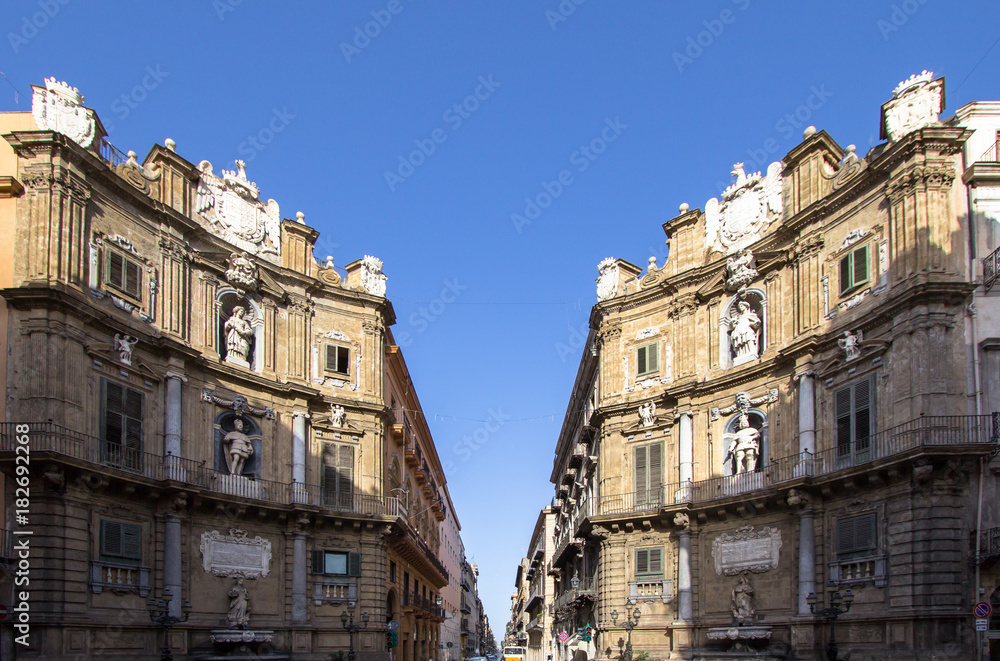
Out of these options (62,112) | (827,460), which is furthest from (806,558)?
(62,112)

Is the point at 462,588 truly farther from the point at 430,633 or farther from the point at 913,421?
the point at 913,421

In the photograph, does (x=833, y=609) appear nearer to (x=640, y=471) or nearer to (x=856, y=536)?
(x=856, y=536)

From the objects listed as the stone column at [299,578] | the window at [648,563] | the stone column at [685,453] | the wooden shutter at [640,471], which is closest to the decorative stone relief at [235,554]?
the stone column at [299,578]

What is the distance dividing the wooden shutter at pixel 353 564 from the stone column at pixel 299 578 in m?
2.09

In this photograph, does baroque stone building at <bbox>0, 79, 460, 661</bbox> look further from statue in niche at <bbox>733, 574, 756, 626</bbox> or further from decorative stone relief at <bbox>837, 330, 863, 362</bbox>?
decorative stone relief at <bbox>837, 330, 863, 362</bbox>

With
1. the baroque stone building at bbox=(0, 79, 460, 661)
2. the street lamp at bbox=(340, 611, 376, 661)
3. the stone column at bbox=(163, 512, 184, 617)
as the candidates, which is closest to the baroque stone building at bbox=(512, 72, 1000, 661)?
the street lamp at bbox=(340, 611, 376, 661)

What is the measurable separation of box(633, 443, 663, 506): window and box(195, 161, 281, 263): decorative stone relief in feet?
53.4

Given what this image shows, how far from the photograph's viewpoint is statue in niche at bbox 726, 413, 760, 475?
3181 cm

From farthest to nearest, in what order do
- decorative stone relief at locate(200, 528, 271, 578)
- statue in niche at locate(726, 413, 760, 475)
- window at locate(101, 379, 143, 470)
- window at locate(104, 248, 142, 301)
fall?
statue in niche at locate(726, 413, 760, 475), decorative stone relief at locate(200, 528, 271, 578), window at locate(104, 248, 142, 301), window at locate(101, 379, 143, 470)

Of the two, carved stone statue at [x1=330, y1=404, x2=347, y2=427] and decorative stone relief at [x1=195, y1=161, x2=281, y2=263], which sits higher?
decorative stone relief at [x1=195, y1=161, x2=281, y2=263]

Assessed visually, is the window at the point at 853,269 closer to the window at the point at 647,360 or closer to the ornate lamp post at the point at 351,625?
the window at the point at 647,360

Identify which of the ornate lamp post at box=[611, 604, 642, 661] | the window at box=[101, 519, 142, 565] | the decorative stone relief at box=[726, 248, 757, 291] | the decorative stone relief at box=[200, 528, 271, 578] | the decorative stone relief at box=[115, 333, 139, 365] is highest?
the decorative stone relief at box=[726, 248, 757, 291]

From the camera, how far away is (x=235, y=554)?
103 feet

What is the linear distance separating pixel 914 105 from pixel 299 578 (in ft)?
83.6
